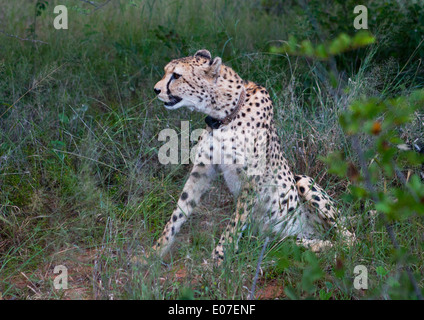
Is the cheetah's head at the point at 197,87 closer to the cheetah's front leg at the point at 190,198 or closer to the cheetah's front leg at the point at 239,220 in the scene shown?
the cheetah's front leg at the point at 190,198

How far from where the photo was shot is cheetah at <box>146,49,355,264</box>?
3.29 m

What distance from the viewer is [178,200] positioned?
3.44 m

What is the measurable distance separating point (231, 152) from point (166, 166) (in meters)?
0.78

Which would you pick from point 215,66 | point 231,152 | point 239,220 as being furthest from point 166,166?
point 239,220

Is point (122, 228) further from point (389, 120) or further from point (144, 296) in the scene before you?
point (389, 120)

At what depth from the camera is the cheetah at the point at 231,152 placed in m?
3.29

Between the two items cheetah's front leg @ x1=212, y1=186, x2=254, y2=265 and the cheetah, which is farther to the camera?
the cheetah

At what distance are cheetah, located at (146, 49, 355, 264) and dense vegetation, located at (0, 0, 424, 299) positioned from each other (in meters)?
0.14

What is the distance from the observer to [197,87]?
336 cm

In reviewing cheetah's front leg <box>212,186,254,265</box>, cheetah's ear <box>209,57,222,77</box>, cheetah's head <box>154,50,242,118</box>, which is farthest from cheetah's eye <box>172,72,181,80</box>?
cheetah's front leg <box>212,186,254,265</box>

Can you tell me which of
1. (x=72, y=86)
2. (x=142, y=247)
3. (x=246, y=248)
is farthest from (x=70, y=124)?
(x=246, y=248)

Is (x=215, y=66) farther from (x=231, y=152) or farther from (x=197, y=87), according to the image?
(x=231, y=152)

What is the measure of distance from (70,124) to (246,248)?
1870 millimetres

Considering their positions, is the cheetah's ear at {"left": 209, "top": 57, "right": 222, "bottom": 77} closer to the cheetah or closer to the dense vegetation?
the cheetah
